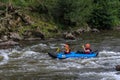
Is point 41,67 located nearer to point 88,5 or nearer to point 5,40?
point 5,40

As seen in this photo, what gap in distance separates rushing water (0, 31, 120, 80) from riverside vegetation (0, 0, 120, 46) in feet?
11.9

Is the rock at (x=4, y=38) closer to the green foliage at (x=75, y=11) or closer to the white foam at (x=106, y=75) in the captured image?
the green foliage at (x=75, y=11)

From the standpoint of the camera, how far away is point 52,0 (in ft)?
151

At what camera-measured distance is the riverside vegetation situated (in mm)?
40938

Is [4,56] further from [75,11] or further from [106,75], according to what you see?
[75,11]

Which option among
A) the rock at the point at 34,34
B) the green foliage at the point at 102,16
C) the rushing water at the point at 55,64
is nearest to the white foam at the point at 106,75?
the rushing water at the point at 55,64

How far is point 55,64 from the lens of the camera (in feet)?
92.2

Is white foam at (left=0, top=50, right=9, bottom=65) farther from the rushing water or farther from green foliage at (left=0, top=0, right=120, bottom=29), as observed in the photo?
green foliage at (left=0, top=0, right=120, bottom=29)

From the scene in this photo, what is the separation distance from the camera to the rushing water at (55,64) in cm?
2400

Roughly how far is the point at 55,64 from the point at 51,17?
18.8 m

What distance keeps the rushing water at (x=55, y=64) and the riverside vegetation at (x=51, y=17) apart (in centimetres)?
362

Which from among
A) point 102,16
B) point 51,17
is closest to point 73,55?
point 51,17

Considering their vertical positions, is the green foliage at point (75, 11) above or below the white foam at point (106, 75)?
above

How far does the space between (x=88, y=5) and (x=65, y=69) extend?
22429 millimetres
